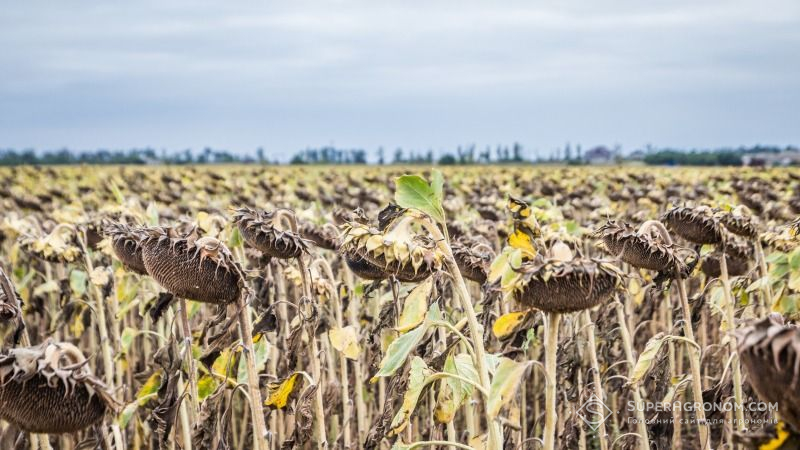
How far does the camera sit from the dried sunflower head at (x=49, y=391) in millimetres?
1539

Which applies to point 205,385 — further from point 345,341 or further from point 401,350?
point 401,350

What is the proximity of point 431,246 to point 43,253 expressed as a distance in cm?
268

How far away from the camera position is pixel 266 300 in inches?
168

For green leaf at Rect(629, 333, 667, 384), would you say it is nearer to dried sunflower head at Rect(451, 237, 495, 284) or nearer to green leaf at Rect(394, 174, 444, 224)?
dried sunflower head at Rect(451, 237, 495, 284)

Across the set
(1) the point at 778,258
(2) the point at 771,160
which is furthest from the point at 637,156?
(1) the point at 778,258

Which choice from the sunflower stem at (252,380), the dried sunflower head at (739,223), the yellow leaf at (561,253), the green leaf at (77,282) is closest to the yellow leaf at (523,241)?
the yellow leaf at (561,253)

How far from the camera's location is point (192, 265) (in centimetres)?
208

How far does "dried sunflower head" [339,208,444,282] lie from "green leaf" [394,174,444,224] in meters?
0.04

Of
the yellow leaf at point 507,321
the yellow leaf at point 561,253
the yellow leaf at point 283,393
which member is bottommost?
the yellow leaf at point 283,393

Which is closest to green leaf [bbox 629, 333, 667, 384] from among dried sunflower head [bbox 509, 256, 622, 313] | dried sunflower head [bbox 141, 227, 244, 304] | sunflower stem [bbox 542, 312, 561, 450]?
sunflower stem [bbox 542, 312, 561, 450]

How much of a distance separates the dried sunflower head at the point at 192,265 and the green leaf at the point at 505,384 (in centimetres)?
81

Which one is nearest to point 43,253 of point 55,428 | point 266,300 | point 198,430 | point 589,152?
point 266,300

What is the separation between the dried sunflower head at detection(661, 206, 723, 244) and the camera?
2992mm

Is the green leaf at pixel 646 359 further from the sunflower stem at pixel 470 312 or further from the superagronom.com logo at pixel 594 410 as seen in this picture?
the sunflower stem at pixel 470 312
